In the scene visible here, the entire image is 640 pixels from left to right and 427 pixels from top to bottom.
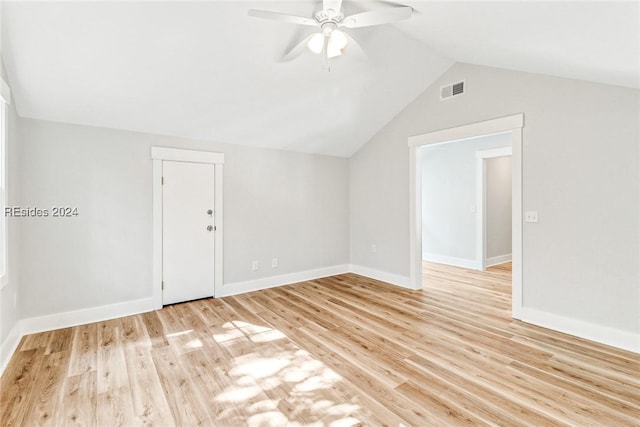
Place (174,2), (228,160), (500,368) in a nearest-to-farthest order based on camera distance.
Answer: (174,2), (500,368), (228,160)

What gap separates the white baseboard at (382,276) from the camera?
454cm

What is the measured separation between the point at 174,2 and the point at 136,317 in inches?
125

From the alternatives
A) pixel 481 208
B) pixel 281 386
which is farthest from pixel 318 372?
pixel 481 208

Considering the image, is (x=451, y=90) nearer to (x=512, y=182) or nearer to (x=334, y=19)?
(x=512, y=182)

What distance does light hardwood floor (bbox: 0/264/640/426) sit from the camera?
5.96ft

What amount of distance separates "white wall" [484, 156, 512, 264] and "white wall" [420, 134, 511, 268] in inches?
11.3

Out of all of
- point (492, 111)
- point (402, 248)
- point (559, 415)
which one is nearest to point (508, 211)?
point (402, 248)

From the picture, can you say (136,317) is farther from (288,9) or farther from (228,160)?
(288,9)

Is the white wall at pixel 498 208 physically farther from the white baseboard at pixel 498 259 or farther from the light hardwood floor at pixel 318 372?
the light hardwood floor at pixel 318 372

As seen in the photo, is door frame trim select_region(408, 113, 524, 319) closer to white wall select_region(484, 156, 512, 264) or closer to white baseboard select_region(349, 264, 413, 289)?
white baseboard select_region(349, 264, 413, 289)

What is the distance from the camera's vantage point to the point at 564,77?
2910 mm

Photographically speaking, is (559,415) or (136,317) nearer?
(559,415)

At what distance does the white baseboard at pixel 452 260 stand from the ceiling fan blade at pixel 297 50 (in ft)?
16.8

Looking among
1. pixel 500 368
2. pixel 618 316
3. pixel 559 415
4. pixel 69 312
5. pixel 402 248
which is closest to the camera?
pixel 559 415
